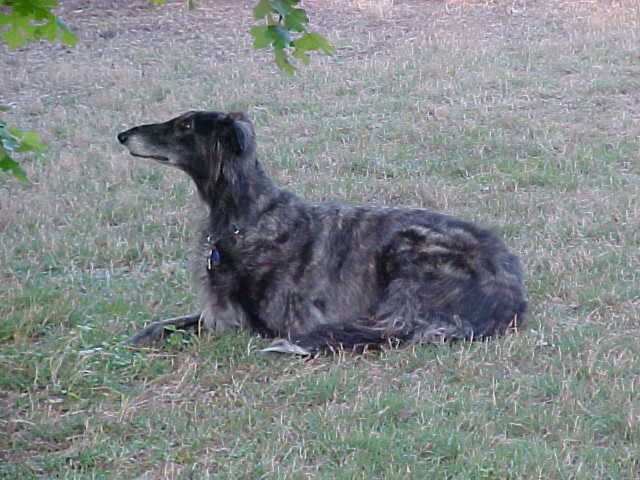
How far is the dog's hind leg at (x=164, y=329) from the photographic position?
19.9ft

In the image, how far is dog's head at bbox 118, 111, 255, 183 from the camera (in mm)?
6246

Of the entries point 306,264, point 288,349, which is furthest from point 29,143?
point 306,264

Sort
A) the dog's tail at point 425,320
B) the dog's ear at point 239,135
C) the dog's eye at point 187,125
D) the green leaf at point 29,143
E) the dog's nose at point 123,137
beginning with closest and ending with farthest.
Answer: the green leaf at point 29,143, the dog's tail at point 425,320, the dog's ear at point 239,135, the dog's eye at point 187,125, the dog's nose at point 123,137

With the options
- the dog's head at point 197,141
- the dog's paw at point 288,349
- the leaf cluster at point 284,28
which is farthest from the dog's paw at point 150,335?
the leaf cluster at point 284,28

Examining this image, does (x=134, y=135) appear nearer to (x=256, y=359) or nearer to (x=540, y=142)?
(x=256, y=359)

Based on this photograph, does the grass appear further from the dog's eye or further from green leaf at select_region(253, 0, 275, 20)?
green leaf at select_region(253, 0, 275, 20)

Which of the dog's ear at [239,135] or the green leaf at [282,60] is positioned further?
the dog's ear at [239,135]

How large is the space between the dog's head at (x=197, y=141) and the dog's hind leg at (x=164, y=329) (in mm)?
941

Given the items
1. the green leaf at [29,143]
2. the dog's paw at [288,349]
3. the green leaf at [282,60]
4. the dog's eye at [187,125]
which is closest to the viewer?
the green leaf at [282,60]

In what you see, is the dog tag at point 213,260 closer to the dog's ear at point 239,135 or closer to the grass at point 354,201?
the grass at point 354,201

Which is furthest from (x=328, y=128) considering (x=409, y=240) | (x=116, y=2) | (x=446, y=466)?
(x=116, y=2)

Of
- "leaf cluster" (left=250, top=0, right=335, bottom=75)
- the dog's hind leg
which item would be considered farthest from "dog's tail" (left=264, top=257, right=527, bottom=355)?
"leaf cluster" (left=250, top=0, right=335, bottom=75)

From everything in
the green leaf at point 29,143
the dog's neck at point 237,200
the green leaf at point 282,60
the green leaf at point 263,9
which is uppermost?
the green leaf at point 263,9

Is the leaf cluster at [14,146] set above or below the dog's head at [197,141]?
above
